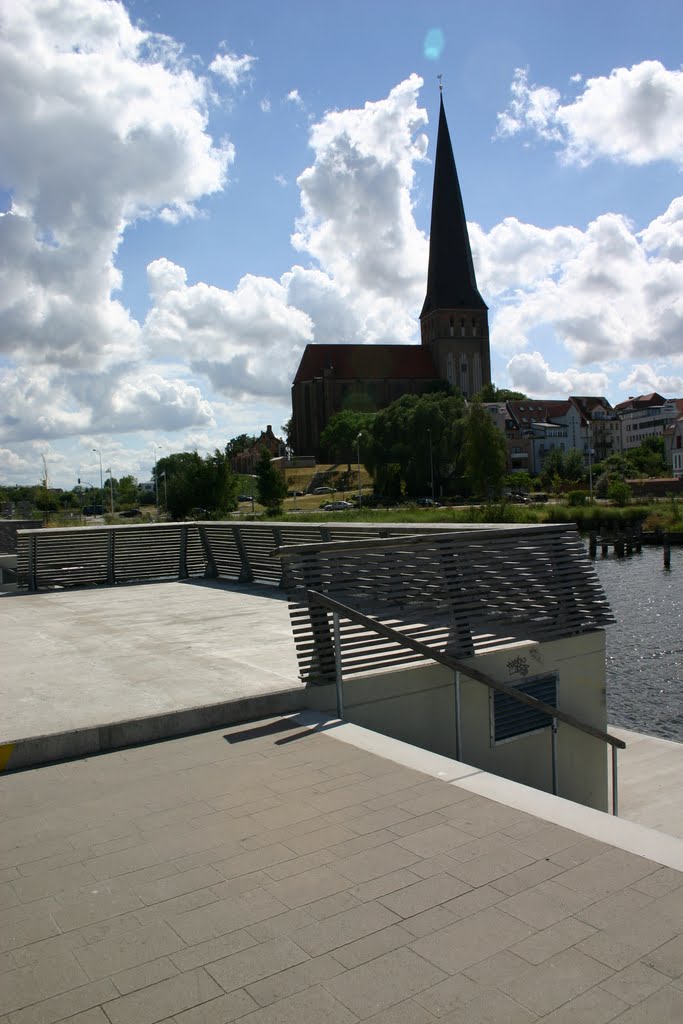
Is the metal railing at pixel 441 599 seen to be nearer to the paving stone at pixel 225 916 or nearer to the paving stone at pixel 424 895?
the paving stone at pixel 424 895

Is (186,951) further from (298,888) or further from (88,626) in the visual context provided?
(88,626)

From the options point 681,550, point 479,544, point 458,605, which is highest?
point 479,544

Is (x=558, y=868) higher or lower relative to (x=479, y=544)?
lower

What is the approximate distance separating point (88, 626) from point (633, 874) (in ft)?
26.1

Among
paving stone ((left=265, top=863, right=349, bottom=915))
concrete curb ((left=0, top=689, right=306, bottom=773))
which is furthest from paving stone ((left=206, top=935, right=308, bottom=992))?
concrete curb ((left=0, top=689, right=306, bottom=773))

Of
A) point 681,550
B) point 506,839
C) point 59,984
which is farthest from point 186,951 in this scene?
point 681,550

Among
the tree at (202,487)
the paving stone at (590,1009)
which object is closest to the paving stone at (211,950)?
the paving stone at (590,1009)

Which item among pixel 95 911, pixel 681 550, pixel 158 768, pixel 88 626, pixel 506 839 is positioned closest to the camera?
pixel 95 911

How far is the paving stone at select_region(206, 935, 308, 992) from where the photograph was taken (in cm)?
300

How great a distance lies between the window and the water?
32.7 feet

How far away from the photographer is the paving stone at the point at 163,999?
9.24ft

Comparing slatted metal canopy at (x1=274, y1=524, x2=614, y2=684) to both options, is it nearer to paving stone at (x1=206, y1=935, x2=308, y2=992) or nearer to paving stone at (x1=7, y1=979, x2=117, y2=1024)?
paving stone at (x1=206, y1=935, x2=308, y2=992)

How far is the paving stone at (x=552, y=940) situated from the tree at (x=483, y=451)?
7782 cm

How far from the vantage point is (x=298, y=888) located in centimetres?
365
